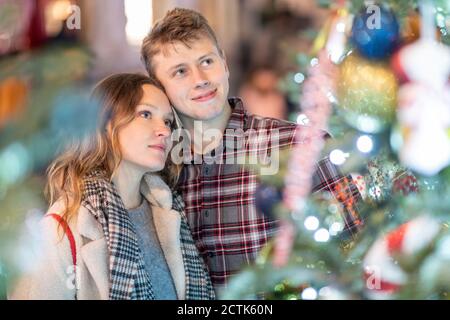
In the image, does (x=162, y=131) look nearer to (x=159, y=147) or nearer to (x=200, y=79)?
(x=159, y=147)

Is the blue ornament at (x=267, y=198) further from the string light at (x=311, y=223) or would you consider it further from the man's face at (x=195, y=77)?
the man's face at (x=195, y=77)

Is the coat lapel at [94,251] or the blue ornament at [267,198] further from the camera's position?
the blue ornament at [267,198]

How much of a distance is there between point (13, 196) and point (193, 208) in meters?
0.43

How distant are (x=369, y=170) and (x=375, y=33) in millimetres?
329

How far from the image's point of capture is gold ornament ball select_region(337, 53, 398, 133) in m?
1.77

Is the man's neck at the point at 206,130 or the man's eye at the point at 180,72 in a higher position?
the man's eye at the point at 180,72

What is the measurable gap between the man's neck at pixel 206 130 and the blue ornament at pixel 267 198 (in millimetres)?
156

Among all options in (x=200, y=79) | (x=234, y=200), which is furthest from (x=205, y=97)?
(x=234, y=200)

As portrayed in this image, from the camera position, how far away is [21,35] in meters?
1.81

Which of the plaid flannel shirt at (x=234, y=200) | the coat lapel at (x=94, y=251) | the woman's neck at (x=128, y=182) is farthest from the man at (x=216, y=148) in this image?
the coat lapel at (x=94, y=251)

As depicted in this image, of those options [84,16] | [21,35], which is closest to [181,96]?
[84,16]

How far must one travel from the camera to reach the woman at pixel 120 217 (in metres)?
1.67

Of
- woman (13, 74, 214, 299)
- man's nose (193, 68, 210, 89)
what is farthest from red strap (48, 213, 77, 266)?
man's nose (193, 68, 210, 89)
